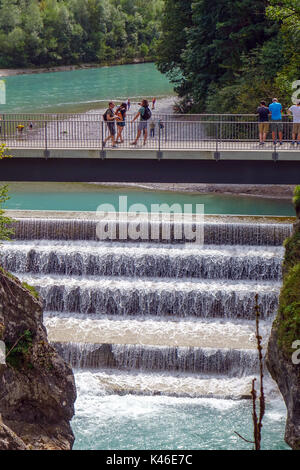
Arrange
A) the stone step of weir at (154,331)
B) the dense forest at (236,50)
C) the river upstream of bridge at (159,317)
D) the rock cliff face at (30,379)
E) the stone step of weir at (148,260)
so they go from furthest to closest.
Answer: the dense forest at (236,50), the stone step of weir at (148,260), the stone step of weir at (154,331), the river upstream of bridge at (159,317), the rock cliff face at (30,379)

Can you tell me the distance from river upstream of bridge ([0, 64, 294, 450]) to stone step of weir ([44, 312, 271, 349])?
34mm

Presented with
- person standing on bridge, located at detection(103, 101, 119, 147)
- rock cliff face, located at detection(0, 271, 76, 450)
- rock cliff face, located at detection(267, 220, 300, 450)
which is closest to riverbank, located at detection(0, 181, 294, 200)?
person standing on bridge, located at detection(103, 101, 119, 147)

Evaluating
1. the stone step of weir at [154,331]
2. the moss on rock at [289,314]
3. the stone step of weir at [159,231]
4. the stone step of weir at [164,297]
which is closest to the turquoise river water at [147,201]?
the stone step of weir at [159,231]

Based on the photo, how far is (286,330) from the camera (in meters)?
21.7

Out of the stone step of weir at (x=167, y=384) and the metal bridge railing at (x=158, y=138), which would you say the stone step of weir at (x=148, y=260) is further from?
the stone step of weir at (x=167, y=384)

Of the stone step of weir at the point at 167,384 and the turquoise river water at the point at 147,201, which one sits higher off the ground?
the turquoise river water at the point at 147,201

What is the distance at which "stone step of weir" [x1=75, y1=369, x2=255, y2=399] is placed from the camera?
23.3 m

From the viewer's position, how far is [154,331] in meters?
26.1

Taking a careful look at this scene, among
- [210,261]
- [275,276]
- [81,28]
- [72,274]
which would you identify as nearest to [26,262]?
[72,274]

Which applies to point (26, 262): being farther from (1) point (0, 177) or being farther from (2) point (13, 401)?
(2) point (13, 401)

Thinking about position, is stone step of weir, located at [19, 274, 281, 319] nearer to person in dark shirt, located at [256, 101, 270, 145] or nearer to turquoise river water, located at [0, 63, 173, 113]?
person in dark shirt, located at [256, 101, 270, 145]

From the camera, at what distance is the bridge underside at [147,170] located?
29203 millimetres

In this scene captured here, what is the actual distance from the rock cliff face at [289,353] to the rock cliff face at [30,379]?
538 cm
